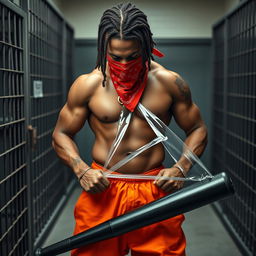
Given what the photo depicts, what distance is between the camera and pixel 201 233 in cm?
308

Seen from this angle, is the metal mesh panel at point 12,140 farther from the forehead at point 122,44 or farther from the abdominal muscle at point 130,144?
the forehead at point 122,44

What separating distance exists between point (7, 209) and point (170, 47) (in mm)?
2813

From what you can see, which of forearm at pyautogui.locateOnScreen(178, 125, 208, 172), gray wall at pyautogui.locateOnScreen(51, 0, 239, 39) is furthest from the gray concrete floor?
gray wall at pyautogui.locateOnScreen(51, 0, 239, 39)

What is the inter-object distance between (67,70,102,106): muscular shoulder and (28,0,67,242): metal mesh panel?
877 millimetres

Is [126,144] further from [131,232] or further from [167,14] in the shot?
[167,14]

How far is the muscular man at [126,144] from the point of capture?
157 centimetres

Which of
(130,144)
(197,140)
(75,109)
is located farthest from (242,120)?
(75,109)

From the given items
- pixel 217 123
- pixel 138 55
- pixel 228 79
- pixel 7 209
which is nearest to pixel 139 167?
pixel 138 55

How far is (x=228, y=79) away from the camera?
10.7 ft

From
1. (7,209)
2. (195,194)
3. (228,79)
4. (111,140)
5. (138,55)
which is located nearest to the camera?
(195,194)

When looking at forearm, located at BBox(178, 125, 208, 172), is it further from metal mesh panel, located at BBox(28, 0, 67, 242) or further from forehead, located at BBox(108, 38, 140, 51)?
metal mesh panel, located at BBox(28, 0, 67, 242)

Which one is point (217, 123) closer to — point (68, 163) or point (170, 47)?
point (170, 47)

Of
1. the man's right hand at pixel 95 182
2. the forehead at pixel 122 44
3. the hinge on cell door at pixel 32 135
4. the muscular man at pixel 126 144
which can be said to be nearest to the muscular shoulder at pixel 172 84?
the muscular man at pixel 126 144

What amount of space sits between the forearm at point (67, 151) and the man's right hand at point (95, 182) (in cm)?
9
